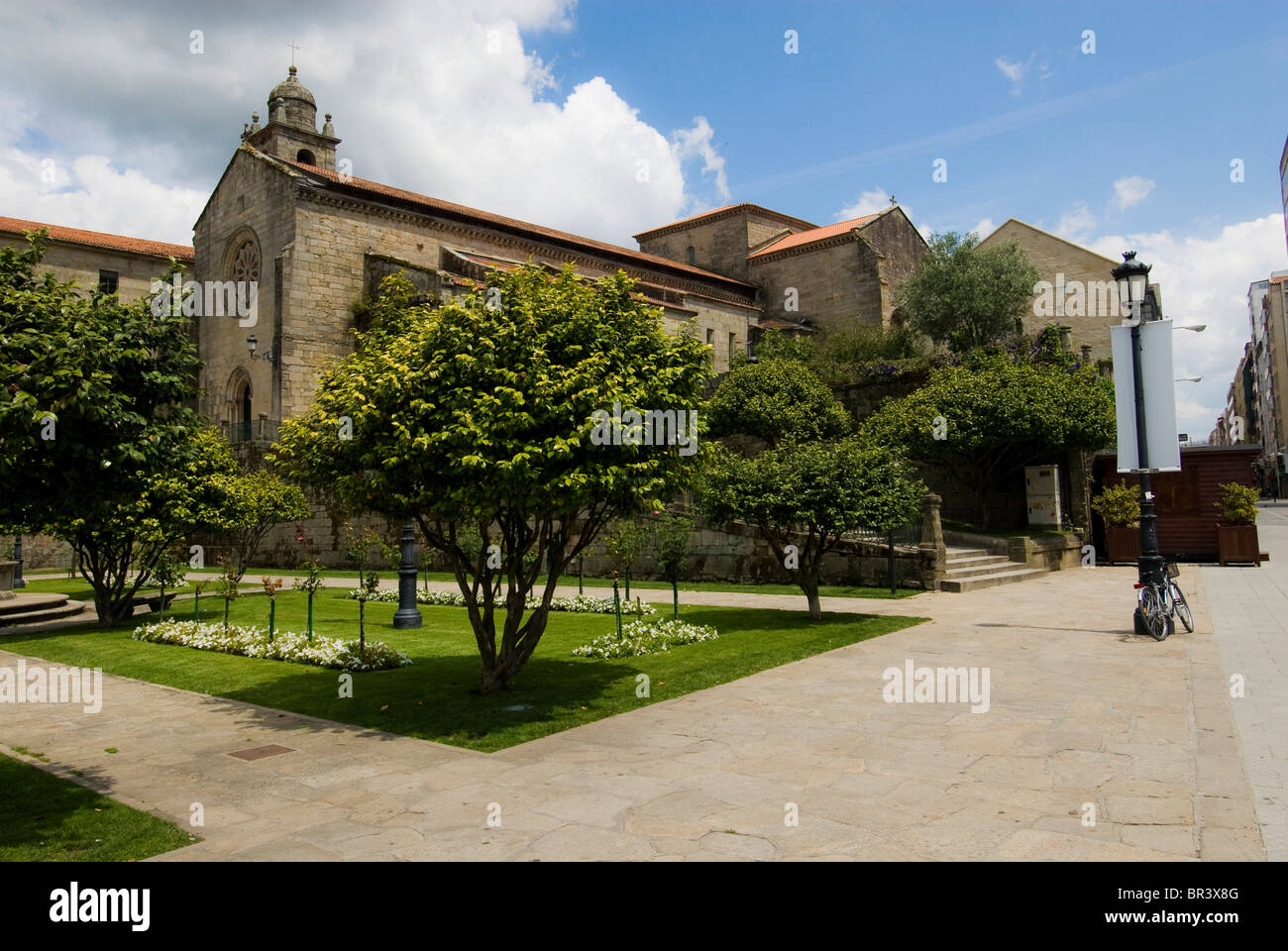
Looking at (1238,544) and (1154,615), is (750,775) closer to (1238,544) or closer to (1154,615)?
(1154,615)

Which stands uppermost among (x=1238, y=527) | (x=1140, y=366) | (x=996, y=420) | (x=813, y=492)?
(x=996, y=420)

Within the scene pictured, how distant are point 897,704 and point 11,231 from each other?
5153cm

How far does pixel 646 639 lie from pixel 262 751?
578 centimetres

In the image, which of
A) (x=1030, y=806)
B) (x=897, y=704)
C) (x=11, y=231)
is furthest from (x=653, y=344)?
(x=11, y=231)

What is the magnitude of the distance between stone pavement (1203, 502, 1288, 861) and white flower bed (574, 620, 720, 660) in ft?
20.7

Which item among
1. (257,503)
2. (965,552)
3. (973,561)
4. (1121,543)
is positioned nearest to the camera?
(257,503)

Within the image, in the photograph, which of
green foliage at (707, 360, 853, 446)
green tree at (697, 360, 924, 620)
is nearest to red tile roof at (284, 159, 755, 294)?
green foliage at (707, 360, 853, 446)

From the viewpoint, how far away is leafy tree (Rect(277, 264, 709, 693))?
698 centimetres

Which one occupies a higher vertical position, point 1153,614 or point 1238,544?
point 1238,544

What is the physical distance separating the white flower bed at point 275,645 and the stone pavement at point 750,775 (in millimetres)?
1993

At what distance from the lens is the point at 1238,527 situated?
2119 cm

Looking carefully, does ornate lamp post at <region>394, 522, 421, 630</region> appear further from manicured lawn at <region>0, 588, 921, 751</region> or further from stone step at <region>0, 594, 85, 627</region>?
stone step at <region>0, 594, 85, 627</region>

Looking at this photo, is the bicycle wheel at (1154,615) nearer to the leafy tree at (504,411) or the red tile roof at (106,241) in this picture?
the leafy tree at (504,411)

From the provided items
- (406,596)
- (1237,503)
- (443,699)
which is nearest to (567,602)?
(406,596)
